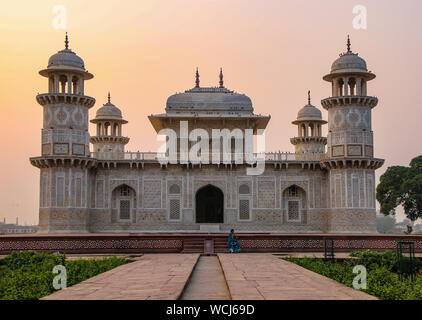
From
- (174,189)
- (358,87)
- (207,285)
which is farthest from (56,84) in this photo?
(207,285)

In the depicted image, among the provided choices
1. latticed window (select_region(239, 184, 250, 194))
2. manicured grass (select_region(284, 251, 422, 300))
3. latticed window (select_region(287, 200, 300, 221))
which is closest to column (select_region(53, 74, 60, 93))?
latticed window (select_region(239, 184, 250, 194))

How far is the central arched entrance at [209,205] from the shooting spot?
3319cm

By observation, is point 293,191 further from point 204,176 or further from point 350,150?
point 204,176

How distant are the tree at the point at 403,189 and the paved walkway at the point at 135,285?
107ft

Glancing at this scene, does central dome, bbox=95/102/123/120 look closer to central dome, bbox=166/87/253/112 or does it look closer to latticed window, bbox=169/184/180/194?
central dome, bbox=166/87/253/112

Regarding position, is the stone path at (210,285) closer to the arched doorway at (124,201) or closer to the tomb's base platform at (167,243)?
the tomb's base platform at (167,243)

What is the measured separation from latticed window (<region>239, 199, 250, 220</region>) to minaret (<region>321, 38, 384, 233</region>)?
463 cm

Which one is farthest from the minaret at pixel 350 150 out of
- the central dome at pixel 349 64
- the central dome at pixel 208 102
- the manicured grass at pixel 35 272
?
the manicured grass at pixel 35 272

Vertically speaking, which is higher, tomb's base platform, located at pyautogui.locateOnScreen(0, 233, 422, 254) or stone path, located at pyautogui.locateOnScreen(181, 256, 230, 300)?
tomb's base platform, located at pyautogui.locateOnScreen(0, 233, 422, 254)

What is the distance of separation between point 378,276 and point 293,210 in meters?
21.8

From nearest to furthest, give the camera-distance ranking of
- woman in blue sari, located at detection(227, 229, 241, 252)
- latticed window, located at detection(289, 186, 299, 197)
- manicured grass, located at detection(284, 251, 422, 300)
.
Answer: manicured grass, located at detection(284, 251, 422, 300) < woman in blue sari, located at detection(227, 229, 241, 252) < latticed window, located at detection(289, 186, 299, 197)

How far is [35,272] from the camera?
12.6 m

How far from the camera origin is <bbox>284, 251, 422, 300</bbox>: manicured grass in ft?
30.4
